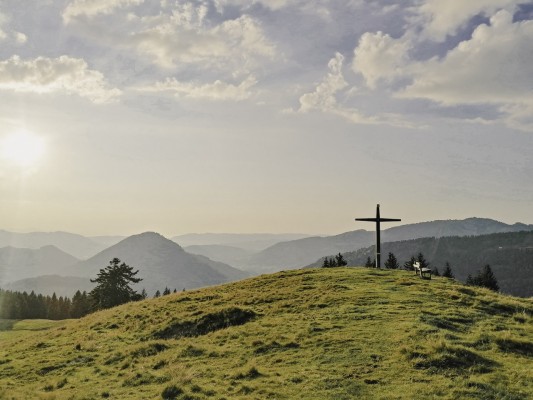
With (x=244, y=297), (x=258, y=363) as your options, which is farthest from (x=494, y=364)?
(x=244, y=297)

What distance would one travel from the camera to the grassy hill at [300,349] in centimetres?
1816

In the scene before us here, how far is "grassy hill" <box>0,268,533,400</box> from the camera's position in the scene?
18156mm

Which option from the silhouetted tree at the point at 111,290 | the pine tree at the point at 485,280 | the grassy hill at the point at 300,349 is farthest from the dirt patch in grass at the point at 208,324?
the pine tree at the point at 485,280

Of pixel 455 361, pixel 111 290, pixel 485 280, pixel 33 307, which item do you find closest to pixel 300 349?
pixel 455 361

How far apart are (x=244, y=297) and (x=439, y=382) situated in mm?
23952

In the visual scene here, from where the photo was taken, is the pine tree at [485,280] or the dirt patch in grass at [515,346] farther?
the pine tree at [485,280]

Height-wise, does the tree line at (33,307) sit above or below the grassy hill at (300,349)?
below

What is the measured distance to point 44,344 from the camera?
112 ft

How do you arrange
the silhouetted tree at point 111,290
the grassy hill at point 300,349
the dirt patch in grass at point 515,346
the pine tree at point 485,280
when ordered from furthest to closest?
the pine tree at point 485,280 → the silhouetted tree at point 111,290 → the dirt patch in grass at point 515,346 → the grassy hill at point 300,349

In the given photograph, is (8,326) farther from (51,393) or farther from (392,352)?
(392,352)

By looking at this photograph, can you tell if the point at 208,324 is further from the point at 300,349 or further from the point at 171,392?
the point at 171,392

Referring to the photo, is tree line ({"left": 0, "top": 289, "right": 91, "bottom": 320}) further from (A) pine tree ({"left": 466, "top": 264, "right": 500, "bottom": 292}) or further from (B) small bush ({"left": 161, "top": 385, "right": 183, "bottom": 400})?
(B) small bush ({"left": 161, "top": 385, "right": 183, "bottom": 400})

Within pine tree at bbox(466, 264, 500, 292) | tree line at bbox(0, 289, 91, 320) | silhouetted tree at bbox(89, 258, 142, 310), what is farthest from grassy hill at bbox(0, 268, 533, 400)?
tree line at bbox(0, 289, 91, 320)

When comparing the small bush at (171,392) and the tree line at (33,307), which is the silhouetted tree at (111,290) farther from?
the small bush at (171,392)
